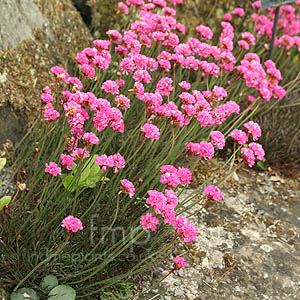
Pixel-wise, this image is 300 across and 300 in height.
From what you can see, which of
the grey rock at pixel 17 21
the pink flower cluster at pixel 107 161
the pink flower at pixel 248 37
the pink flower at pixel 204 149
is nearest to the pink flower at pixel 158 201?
the pink flower cluster at pixel 107 161

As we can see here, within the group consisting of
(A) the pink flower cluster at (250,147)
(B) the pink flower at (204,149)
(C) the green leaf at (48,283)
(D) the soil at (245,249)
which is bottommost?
(D) the soil at (245,249)

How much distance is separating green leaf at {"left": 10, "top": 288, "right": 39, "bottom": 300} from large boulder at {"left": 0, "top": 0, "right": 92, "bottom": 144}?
1.34 meters

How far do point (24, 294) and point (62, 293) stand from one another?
191 millimetres

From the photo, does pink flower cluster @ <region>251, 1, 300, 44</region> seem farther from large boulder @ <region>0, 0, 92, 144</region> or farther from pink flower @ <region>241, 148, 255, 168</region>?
pink flower @ <region>241, 148, 255, 168</region>

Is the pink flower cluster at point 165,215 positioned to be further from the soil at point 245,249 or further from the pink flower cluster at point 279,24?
the pink flower cluster at point 279,24

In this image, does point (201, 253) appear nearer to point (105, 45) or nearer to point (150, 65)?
point (150, 65)

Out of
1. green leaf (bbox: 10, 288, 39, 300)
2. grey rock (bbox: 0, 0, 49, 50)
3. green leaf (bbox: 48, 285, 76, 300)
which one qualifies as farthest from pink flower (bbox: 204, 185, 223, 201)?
grey rock (bbox: 0, 0, 49, 50)

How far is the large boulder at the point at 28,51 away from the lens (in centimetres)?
312

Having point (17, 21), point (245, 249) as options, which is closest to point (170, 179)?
point (245, 249)

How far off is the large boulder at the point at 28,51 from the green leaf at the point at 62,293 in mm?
1410

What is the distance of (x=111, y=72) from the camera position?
11.6 feet

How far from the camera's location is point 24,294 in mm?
2061

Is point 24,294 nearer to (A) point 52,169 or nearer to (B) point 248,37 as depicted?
(A) point 52,169

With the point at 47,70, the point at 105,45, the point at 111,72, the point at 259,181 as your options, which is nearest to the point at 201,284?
the point at 259,181
